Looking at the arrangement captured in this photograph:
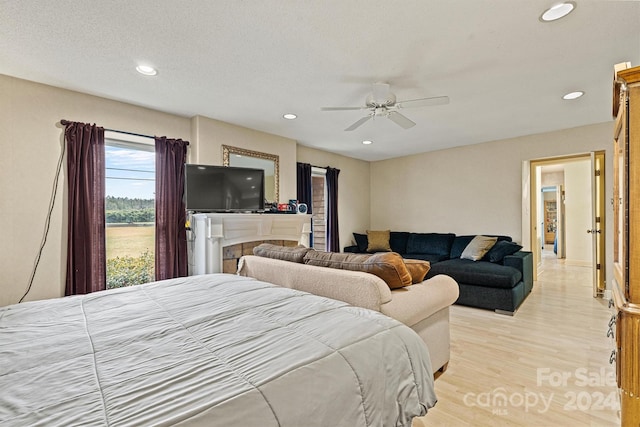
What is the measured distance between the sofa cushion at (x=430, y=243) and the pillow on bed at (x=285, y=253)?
3.81m

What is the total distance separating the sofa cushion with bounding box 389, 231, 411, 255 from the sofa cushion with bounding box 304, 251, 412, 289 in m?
4.14

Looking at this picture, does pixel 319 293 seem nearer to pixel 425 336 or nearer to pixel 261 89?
pixel 425 336

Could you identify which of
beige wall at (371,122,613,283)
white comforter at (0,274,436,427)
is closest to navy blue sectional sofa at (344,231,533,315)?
beige wall at (371,122,613,283)

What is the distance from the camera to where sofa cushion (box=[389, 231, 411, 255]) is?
20.0 ft

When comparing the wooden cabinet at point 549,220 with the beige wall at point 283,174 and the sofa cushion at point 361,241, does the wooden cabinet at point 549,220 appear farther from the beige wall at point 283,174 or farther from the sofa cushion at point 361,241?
the sofa cushion at point 361,241

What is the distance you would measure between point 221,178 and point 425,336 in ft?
10.1

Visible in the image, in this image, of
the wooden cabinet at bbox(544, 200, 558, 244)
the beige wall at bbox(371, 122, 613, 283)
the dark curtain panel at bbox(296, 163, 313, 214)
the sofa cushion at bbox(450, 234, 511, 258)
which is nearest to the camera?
the beige wall at bbox(371, 122, 613, 283)

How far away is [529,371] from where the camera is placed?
2.33 m

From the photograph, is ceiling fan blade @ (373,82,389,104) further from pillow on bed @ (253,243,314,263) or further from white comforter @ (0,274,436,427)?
white comforter @ (0,274,436,427)

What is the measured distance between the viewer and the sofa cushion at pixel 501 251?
440 centimetres

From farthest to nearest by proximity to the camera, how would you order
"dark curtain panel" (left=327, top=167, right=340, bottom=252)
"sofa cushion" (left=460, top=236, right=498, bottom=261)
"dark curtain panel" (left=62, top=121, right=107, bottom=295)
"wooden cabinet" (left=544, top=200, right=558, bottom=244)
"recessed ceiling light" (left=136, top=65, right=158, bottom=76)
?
"wooden cabinet" (left=544, top=200, right=558, bottom=244)
"dark curtain panel" (left=327, top=167, right=340, bottom=252)
"sofa cushion" (left=460, top=236, right=498, bottom=261)
"dark curtain panel" (left=62, top=121, right=107, bottom=295)
"recessed ceiling light" (left=136, top=65, right=158, bottom=76)

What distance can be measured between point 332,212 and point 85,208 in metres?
4.03

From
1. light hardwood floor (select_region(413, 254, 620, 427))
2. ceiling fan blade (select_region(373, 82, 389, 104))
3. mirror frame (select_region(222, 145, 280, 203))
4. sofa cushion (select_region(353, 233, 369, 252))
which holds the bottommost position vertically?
light hardwood floor (select_region(413, 254, 620, 427))

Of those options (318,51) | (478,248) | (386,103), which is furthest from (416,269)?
(478,248)
